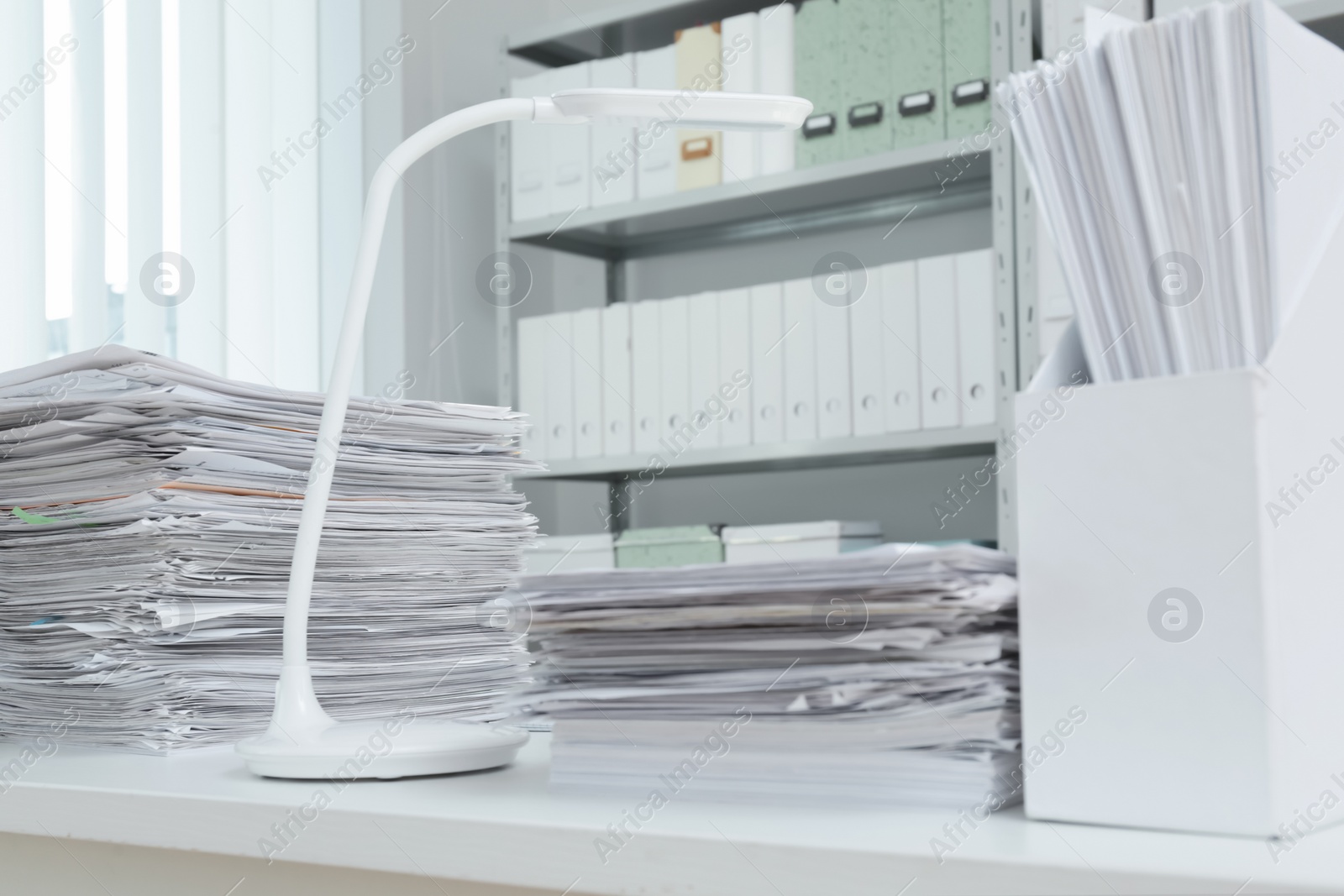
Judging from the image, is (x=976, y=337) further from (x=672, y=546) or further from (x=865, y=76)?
(x=672, y=546)

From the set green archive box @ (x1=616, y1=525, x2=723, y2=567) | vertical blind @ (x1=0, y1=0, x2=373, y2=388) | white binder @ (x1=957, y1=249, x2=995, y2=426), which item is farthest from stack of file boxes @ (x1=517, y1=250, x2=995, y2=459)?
vertical blind @ (x1=0, y1=0, x2=373, y2=388)

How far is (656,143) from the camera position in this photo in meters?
2.75

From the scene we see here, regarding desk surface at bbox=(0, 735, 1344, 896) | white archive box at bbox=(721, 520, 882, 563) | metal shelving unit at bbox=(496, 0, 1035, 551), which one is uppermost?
metal shelving unit at bbox=(496, 0, 1035, 551)

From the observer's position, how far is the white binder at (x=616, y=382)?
8.86 ft

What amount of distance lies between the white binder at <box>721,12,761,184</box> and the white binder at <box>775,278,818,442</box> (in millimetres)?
303

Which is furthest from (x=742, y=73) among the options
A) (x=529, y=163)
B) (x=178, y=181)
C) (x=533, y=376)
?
(x=178, y=181)

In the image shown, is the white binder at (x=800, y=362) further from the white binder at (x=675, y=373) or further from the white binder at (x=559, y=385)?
the white binder at (x=559, y=385)

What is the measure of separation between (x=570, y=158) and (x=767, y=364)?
736mm

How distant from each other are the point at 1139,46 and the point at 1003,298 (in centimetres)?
188

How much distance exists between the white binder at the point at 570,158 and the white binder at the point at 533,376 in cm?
28

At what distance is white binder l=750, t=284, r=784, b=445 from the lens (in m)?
2.53

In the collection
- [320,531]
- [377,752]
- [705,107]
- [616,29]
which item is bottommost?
[377,752]

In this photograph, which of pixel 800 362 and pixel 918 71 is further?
pixel 800 362

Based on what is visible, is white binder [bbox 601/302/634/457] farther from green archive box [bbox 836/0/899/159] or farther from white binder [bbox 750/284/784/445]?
green archive box [bbox 836/0/899/159]
